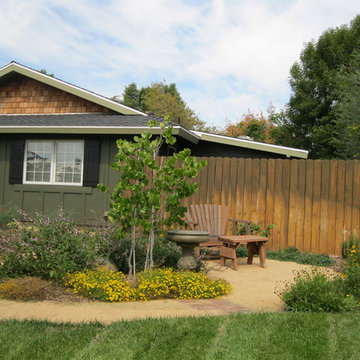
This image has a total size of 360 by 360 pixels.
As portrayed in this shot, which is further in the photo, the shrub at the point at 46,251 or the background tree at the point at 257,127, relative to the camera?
the background tree at the point at 257,127

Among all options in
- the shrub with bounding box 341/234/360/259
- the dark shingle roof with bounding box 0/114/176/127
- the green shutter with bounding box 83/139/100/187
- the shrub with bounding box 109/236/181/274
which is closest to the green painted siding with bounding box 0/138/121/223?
the green shutter with bounding box 83/139/100/187

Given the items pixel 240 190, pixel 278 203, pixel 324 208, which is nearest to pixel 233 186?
pixel 240 190

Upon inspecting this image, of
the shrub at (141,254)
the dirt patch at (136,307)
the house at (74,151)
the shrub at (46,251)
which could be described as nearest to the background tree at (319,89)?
the house at (74,151)

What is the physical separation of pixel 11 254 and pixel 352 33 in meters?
22.9

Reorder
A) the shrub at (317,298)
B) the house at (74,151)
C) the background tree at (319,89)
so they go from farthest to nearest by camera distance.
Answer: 1. the background tree at (319,89)
2. the house at (74,151)
3. the shrub at (317,298)

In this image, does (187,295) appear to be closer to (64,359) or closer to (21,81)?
(64,359)

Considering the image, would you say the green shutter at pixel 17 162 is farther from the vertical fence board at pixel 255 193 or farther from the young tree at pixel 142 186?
the young tree at pixel 142 186

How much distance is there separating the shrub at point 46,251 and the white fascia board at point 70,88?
23.0 feet

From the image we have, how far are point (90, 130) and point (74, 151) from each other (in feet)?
3.23

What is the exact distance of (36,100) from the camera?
1334 cm

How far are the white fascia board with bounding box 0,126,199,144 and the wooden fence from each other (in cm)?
149

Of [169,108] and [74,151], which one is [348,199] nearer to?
[74,151]

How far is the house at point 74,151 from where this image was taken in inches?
423

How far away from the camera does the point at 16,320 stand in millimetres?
3957
